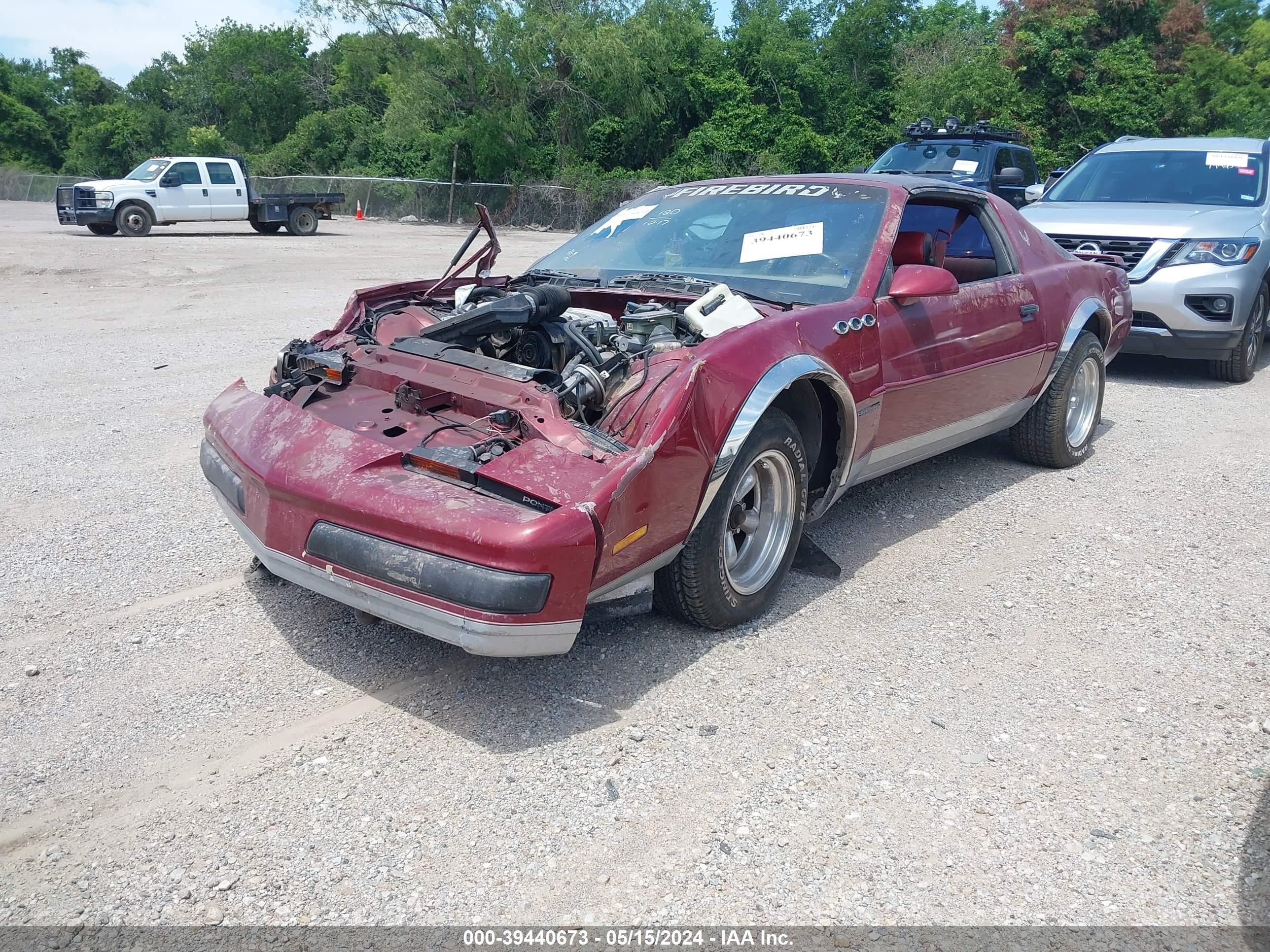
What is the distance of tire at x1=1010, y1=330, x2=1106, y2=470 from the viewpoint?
5.95m

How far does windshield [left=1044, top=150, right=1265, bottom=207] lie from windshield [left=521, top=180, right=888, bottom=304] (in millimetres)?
5634

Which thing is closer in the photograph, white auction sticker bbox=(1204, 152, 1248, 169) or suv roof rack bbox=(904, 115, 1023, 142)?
white auction sticker bbox=(1204, 152, 1248, 169)

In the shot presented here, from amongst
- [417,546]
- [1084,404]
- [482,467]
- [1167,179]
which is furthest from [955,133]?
[417,546]

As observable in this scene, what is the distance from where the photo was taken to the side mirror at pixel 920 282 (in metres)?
4.44

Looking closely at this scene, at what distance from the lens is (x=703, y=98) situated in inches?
1430

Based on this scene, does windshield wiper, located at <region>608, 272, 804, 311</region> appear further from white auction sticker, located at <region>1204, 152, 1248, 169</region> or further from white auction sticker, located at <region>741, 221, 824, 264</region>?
white auction sticker, located at <region>1204, 152, 1248, 169</region>

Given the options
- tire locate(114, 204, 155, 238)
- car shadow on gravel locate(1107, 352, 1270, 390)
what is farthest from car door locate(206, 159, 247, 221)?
car shadow on gravel locate(1107, 352, 1270, 390)

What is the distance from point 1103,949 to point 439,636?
1873 millimetres

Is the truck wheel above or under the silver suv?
under

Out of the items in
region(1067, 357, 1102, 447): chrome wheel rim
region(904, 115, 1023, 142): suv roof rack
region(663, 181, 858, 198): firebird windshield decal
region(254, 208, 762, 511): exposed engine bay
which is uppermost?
region(904, 115, 1023, 142): suv roof rack

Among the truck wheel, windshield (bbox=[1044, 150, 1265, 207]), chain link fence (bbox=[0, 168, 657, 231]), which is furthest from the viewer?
chain link fence (bbox=[0, 168, 657, 231])

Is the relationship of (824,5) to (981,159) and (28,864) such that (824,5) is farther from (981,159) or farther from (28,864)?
(28,864)

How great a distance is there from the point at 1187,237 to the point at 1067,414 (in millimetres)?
3193

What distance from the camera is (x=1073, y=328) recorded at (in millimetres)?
5930
